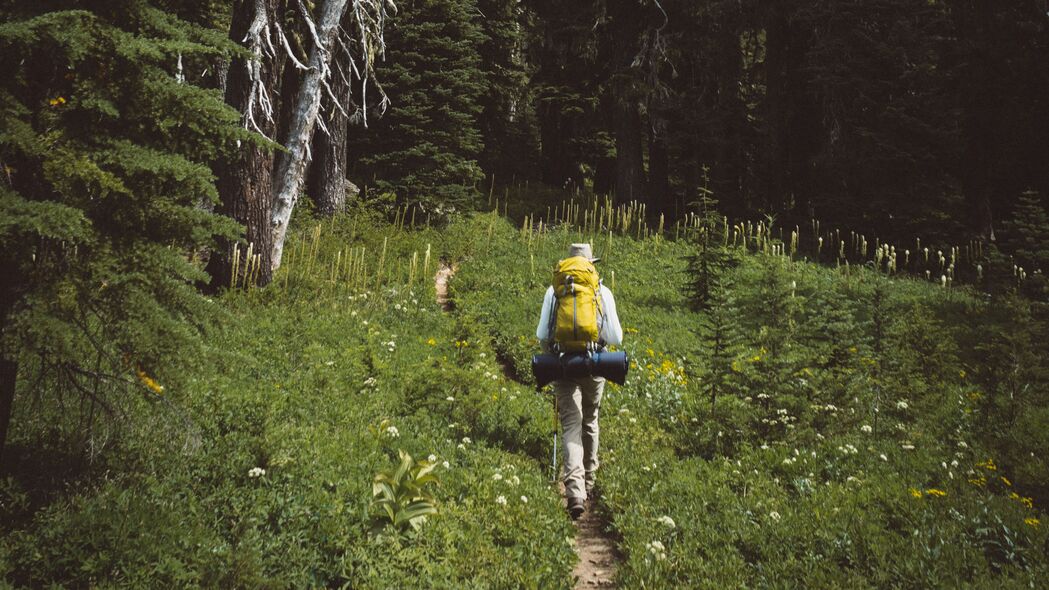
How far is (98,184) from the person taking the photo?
3.71 m

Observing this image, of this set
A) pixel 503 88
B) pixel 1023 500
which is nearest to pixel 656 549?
pixel 1023 500

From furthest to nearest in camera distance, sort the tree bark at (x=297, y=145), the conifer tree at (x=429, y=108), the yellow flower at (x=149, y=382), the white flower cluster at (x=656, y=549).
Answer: the conifer tree at (x=429, y=108) < the tree bark at (x=297, y=145) < the white flower cluster at (x=656, y=549) < the yellow flower at (x=149, y=382)

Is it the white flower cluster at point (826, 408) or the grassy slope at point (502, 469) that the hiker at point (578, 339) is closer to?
the grassy slope at point (502, 469)

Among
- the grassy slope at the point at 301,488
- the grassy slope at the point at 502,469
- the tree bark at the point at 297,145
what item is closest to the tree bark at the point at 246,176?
the tree bark at the point at 297,145

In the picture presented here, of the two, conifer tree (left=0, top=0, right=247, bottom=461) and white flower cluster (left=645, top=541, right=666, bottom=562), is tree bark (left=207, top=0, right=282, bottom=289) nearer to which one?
conifer tree (left=0, top=0, right=247, bottom=461)

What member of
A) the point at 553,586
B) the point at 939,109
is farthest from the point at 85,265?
the point at 939,109

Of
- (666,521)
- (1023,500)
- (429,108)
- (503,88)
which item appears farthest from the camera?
(503,88)

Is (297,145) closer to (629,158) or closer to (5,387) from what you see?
(5,387)

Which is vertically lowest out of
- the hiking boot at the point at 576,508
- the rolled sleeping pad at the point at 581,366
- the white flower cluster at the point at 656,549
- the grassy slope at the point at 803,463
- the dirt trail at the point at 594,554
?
the dirt trail at the point at 594,554

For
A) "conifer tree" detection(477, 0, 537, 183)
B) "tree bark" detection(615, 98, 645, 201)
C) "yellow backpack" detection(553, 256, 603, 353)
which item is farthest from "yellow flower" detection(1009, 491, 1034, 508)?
"conifer tree" detection(477, 0, 537, 183)

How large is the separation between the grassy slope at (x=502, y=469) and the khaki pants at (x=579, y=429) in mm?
224

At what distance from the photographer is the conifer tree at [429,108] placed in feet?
54.5

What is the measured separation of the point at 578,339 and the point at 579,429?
0.94 meters

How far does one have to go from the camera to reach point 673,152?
87.8 ft
